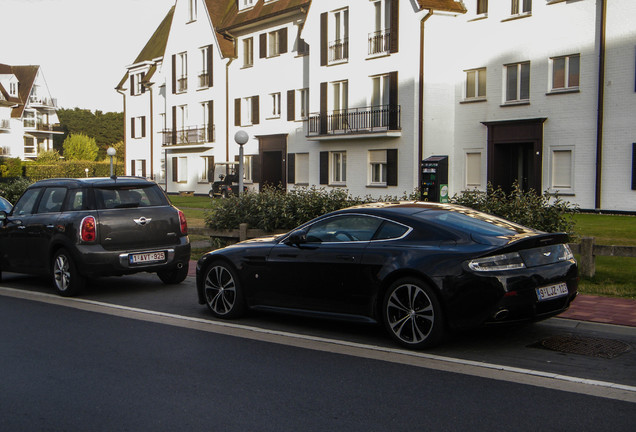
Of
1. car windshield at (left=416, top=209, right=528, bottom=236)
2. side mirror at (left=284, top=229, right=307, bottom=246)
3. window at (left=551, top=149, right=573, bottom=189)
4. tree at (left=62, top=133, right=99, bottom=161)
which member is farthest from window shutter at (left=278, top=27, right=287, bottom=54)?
tree at (left=62, top=133, right=99, bottom=161)

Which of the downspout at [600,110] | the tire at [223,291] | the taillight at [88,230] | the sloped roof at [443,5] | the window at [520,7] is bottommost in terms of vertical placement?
the tire at [223,291]

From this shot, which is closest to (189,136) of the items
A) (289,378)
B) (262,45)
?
(262,45)

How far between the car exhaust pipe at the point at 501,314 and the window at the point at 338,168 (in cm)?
2899

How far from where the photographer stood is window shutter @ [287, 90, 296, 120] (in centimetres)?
3858

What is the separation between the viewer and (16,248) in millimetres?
11453

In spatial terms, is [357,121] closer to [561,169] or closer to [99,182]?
[561,169]

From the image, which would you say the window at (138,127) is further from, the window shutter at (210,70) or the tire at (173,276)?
the tire at (173,276)

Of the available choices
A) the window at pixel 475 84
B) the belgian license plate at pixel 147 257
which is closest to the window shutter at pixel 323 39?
the window at pixel 475 84

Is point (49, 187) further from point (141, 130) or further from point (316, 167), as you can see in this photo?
point (141, 130)

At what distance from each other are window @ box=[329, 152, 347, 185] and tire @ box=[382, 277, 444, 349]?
2853cm

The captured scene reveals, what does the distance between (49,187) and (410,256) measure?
6918 millimetres

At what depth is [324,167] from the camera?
36.1 m

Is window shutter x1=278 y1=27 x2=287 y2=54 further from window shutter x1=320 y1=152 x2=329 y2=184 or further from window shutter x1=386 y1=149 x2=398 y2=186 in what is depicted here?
window shutter x1=386 y1=149 x2=398 y2=186

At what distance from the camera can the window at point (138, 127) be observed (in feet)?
180
